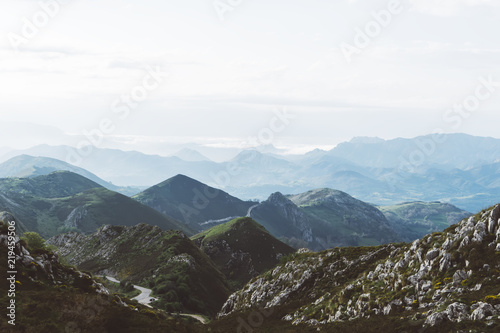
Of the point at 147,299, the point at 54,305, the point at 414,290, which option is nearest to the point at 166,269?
the point at 147,299

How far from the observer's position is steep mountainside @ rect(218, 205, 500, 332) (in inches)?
1670

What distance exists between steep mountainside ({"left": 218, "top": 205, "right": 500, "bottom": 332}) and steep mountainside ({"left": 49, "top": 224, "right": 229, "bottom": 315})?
4686 cm

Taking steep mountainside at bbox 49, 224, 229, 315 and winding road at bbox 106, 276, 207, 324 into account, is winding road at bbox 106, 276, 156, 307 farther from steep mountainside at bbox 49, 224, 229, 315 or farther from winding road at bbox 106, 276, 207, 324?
steep mountainside at bbox 49, 224, 229, 315

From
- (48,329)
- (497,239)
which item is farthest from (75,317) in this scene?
(497,239)

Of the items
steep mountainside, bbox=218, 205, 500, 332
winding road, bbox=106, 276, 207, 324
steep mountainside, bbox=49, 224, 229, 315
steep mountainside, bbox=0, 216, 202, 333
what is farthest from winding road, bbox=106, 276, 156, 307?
steep mountainside, bbox=0, 216, 202, 333

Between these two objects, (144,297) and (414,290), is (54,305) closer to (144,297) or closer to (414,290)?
(414,290)

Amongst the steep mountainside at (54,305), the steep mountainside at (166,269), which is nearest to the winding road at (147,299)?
the steep mountainside at (166,269)

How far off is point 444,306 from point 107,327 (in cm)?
4207

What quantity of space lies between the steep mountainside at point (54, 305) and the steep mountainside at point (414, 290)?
24846mm

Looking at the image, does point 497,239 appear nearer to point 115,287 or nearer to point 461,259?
point 461,259

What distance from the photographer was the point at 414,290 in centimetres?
5434

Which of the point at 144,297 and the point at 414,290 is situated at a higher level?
the point at 414,290

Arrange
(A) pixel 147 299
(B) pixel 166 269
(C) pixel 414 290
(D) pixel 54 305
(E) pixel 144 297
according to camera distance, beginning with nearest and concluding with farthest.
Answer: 1. (D) pixel 54 305
2. (C) pixel 414 290
3. (A) pixel 147 299
4. (E) pixel 144 297
5. (B) pixel 166 269

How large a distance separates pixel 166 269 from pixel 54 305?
344ft
